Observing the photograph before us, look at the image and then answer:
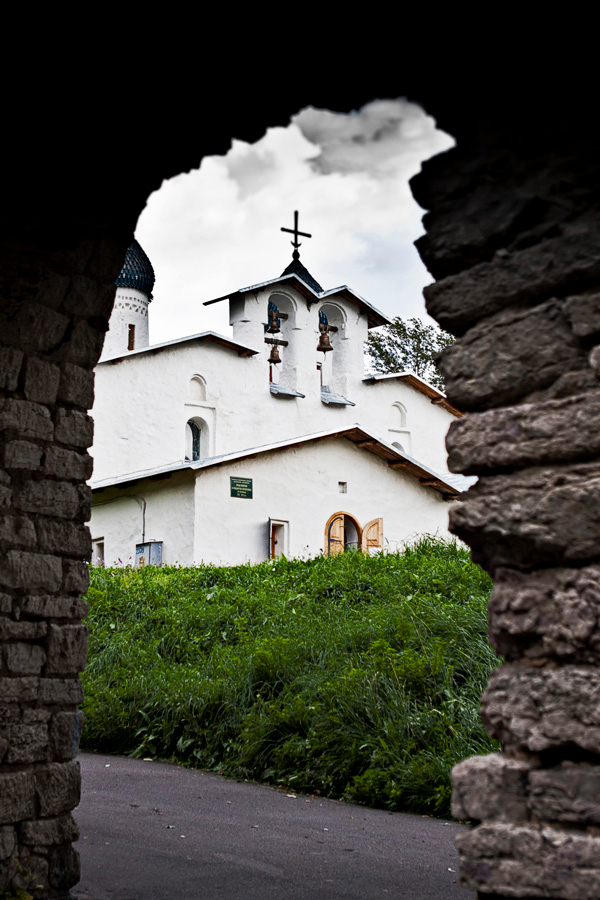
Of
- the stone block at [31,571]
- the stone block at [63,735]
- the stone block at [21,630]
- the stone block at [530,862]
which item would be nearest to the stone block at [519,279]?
the stone block at [530,862]

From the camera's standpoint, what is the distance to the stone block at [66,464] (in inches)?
194

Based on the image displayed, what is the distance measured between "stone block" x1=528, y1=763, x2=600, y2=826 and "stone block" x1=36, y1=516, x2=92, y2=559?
9.45ft

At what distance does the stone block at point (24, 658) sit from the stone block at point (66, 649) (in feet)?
0.16

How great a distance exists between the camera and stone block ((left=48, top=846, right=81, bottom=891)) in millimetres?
4629

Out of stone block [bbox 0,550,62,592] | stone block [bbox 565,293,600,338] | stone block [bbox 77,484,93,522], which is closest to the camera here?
stone block [bbox 565,293,600,338]

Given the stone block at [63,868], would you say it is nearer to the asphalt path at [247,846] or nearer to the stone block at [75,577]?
the asphalt path at [247,846]

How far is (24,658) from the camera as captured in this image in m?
4.70

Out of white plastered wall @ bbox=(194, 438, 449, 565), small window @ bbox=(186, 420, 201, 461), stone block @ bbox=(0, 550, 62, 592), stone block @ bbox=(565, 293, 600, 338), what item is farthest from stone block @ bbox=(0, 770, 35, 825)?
small window @ bbox=(186, 420, 201, 461)

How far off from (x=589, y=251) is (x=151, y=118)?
2.52m

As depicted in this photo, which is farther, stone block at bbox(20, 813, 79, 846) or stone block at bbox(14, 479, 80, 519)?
stone block at bbox(14, 479, 80, 519)

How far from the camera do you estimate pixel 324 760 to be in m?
7.23

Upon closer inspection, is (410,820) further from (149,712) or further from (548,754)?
(548,754)

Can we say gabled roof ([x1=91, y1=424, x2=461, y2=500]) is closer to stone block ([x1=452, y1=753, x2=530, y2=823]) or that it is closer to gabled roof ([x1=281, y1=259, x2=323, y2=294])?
gabled roof ([x1=281, y1=259, x2=323, y2=294])

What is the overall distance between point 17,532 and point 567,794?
310 cm
